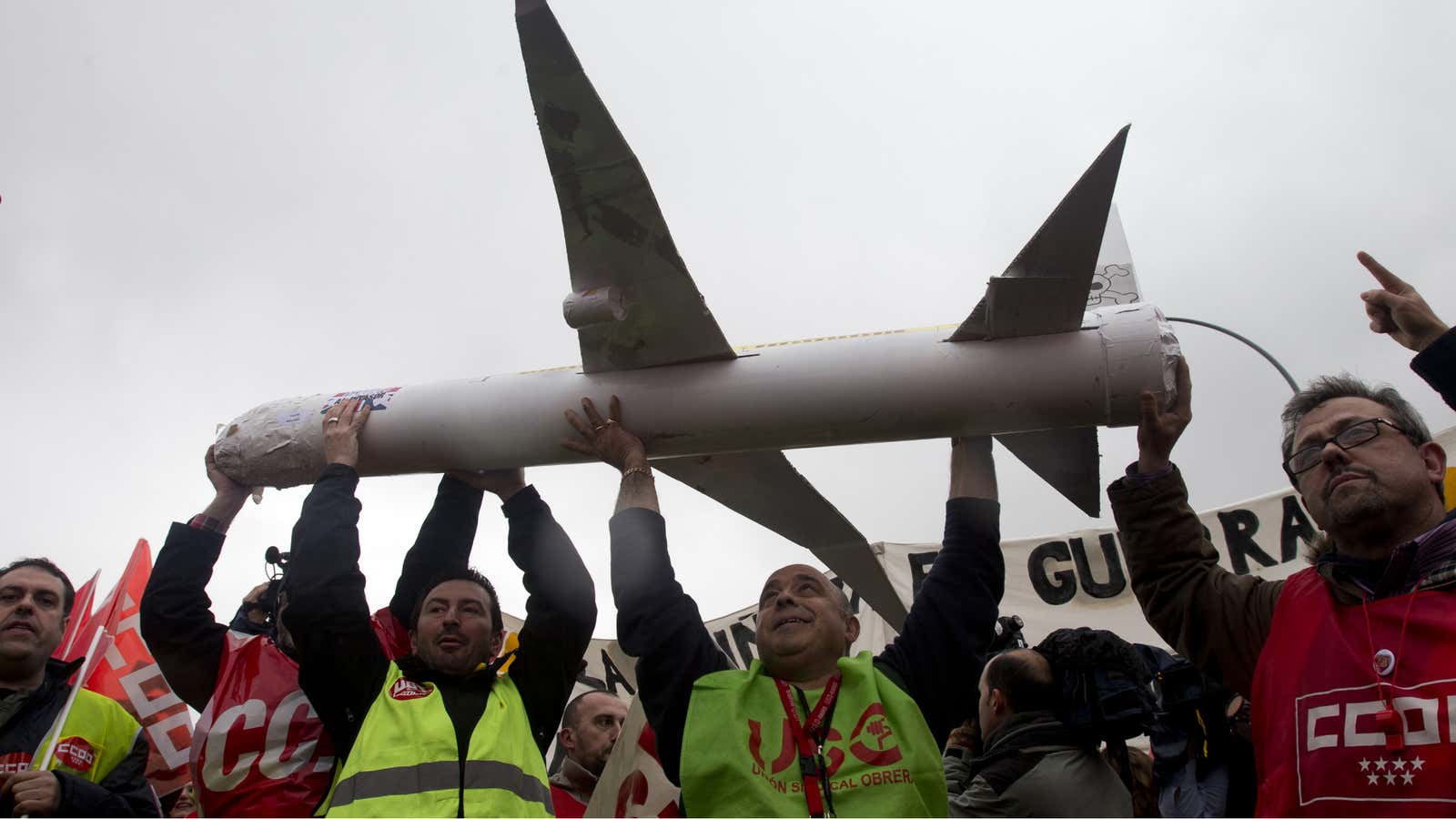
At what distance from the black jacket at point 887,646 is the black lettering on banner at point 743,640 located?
4.69m

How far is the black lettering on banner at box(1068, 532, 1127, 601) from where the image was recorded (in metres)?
7.49

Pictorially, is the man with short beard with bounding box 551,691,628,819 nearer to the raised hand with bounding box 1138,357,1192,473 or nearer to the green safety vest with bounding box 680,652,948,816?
the green safety vest with bounding box 680,652,948,816

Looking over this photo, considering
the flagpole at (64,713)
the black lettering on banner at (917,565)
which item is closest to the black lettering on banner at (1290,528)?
the black lettering on banner at (917,565)

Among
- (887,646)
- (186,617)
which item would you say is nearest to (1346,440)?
(887,646)

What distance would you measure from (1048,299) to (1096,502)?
1063 mm

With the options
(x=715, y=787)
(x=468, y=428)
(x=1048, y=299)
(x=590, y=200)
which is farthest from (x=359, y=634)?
(x=1048, y=299)

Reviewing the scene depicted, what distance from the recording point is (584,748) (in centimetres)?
512

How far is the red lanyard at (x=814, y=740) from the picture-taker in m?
Result: 2.76

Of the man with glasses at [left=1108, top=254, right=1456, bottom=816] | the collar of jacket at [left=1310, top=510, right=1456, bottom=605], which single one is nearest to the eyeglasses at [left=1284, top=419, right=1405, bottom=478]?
the man with glasses at [left=1108, top=254, right=1456, bottom=816]

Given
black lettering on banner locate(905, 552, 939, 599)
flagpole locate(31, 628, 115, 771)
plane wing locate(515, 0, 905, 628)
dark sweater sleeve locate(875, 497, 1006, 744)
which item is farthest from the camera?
black lettering on banner locate(905, 552, 939, 599)

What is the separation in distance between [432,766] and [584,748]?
2.02 m

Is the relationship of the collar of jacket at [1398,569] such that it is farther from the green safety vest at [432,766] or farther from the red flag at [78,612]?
the red flag at [78,612]

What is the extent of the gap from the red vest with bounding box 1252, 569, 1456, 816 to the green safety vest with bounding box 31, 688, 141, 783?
4.14 meters

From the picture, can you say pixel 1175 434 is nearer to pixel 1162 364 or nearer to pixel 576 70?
pixel 1162 364
